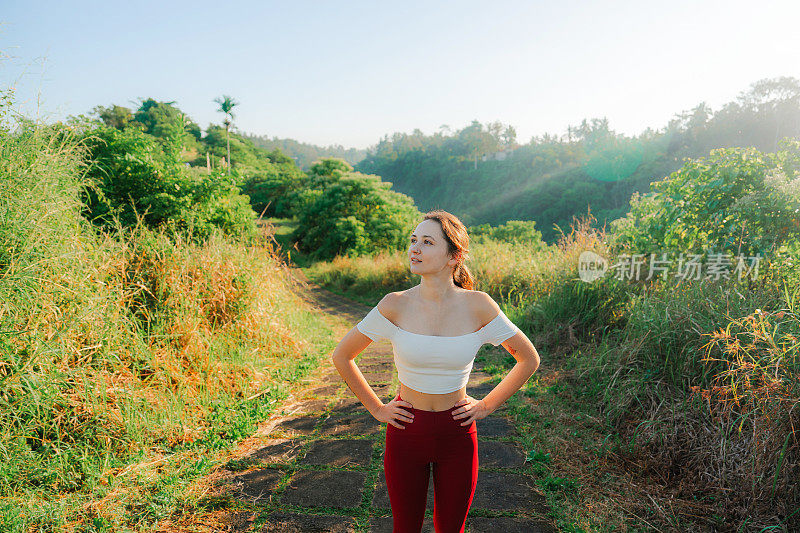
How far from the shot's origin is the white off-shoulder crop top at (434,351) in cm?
168

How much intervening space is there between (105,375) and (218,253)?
6.80ft

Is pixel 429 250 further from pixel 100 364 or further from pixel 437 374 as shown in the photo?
pixel 100 364

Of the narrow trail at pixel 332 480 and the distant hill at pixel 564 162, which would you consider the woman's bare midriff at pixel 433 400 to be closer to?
the narrow trail at pixel 332 480

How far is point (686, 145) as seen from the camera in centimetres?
3919

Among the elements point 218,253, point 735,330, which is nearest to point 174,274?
point 218,253

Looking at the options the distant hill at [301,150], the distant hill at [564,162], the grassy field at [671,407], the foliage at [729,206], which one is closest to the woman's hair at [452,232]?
the grassy field at [671,407]

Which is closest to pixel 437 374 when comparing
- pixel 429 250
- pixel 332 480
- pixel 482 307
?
pixel 482 307

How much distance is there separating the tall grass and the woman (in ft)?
5.88

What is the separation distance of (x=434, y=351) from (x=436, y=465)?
503mm

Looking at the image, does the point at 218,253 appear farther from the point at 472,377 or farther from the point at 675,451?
the point at 675,451

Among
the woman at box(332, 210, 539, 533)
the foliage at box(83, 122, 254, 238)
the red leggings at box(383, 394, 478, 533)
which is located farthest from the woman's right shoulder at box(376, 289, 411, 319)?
the foliage at box(83, 122, 254, 238)

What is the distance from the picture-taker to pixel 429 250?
1.72 metres

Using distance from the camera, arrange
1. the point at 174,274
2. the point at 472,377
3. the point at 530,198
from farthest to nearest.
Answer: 1. the point at 530,198
2. the point at 472,377
3. the point at 174,274

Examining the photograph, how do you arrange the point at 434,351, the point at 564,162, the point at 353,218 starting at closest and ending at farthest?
1. the point at 434,351
2. the point at 353,218
3. the point at 564,162
